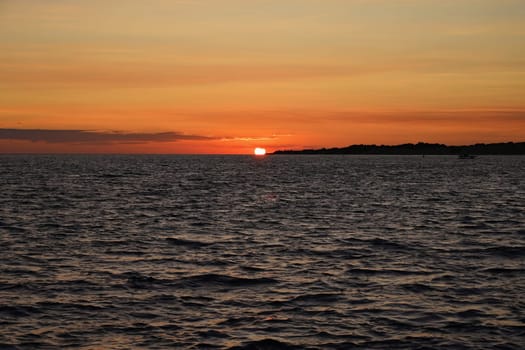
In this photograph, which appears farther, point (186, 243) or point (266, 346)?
point (186, 243)

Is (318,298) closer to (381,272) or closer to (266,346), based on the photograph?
(266,346)

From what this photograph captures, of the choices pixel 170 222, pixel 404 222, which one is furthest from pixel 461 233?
pixel 170 222

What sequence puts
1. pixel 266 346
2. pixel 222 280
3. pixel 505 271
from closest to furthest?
pixel 266 346 < pixel 222 280 < pixel 505 271

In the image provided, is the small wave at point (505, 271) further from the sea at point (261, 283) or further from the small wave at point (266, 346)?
the small wave at point (266, 346)

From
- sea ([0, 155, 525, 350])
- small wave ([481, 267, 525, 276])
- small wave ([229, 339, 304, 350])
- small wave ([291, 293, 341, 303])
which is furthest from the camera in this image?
small wave ([481, 267, 525, 276])

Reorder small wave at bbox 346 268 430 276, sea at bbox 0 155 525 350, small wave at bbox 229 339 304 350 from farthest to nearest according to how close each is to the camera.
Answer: small wave at bbox 346 268 430 276, sea at bbox 0 155 525 350, small wave at bbox 229 339 304 350

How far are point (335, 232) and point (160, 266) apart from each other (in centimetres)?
1477

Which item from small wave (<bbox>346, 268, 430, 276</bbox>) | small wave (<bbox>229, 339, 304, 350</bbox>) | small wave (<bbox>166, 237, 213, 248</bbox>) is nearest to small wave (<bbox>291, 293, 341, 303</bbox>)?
small wave (<bbox>346, 268, 430, 276</bbox>)

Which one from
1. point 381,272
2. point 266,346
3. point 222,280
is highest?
point 381,272

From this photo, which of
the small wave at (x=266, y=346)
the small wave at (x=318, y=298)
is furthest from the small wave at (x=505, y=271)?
the small wave at (x=266, y=346)

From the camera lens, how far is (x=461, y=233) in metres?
36.5

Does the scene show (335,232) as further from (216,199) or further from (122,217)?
(216,199)

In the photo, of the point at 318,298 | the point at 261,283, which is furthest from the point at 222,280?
the point at 318,298

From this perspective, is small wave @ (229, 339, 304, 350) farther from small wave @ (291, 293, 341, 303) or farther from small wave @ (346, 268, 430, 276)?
small wave @ (346, 268, 430, 276)
